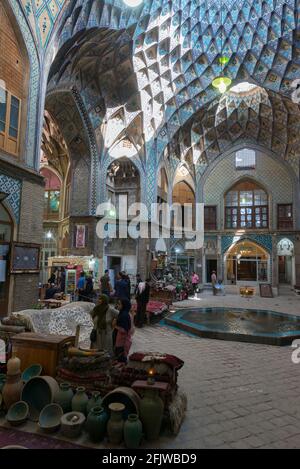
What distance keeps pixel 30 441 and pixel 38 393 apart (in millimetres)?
549

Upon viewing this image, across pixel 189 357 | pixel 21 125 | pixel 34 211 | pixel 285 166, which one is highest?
pixel 285 166

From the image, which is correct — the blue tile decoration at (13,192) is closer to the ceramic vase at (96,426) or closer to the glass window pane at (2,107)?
the glass window pane at (2,107)

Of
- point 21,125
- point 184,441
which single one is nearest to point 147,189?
point 21,125

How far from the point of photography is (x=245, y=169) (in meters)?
21.9

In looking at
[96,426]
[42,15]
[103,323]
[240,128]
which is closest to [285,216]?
[240,128]

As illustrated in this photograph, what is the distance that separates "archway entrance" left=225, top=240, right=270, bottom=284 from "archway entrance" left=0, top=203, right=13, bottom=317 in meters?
16.8

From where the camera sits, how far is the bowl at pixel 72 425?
2.68 metres

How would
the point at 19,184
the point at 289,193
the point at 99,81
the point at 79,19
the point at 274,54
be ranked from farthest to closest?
the point at 289,193
the point at 274,54
the point at 99,81
the point at 79,19
the point at 19,184

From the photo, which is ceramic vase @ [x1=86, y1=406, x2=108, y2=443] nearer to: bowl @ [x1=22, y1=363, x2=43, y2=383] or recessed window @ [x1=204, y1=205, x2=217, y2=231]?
bowl @ [x1=22, y1=363, x2=43, y2=383]

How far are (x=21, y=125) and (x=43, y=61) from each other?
89.6 inches

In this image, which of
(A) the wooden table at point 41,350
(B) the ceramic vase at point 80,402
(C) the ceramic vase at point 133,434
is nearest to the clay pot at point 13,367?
(A) the wooden table at point 41,350

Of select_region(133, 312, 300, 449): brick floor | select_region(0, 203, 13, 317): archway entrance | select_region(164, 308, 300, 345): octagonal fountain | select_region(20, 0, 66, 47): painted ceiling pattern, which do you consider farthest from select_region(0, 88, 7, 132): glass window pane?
select_region(164, 308, 300, 345): octagonal fountain

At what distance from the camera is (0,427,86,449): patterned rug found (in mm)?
2570
